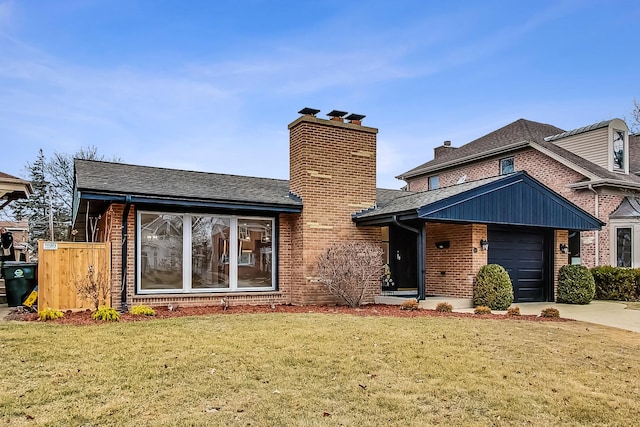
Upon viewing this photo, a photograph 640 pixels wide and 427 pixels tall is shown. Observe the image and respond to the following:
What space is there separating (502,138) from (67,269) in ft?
64.0

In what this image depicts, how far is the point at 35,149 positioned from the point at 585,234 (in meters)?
33.0

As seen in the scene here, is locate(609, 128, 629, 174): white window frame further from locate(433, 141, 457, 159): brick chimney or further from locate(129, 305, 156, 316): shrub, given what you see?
locate(129, 305, 156, 316): shrub

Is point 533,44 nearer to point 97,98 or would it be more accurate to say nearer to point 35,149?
point 97,98

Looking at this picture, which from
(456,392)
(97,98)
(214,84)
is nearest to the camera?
(456,392)

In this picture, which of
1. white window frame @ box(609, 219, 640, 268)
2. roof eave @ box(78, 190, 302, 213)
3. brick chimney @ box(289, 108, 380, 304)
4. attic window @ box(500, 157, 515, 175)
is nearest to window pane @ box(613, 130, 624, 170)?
white window frame @ box(609, 219, 640, 268)

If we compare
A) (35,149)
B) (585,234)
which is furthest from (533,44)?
(35,149)

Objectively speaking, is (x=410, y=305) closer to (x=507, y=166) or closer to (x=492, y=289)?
(x=492, y=289)

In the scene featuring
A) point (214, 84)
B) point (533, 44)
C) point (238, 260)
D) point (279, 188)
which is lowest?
point (238, 260)

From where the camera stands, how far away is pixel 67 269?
31.8ft

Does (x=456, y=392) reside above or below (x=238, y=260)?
below

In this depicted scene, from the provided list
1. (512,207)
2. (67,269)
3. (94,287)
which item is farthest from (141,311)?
(512,207)

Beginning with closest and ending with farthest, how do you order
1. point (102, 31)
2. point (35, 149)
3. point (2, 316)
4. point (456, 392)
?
point (456, 392) → point (2, 316) → point (102, 31) → point (35, 149)

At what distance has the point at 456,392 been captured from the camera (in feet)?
15.8

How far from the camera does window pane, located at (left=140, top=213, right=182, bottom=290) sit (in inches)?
423
